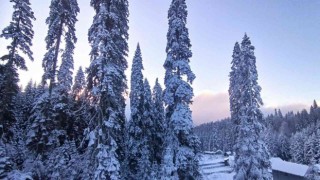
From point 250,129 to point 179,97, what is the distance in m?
11.1

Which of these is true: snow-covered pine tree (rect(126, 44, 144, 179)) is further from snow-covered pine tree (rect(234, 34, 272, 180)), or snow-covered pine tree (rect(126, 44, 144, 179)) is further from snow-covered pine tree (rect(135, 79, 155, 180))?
snow-covered pine tree (rect(234, 34, 272, 180))

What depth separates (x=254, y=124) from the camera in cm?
2914

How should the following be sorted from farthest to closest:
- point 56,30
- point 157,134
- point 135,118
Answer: point 157,134
point 135,118
point 56,30

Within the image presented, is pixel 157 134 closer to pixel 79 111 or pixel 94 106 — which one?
pixel 79 111

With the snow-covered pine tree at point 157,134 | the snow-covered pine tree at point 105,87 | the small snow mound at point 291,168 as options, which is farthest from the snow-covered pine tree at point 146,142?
the small snow mound at point 291,168

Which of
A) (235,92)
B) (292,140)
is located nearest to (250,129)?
(235,92)

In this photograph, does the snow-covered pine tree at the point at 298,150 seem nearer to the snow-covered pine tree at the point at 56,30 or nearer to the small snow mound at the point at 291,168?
the small snow mound at the point at 291,168

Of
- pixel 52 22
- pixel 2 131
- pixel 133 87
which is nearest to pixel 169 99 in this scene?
pixel 52 22

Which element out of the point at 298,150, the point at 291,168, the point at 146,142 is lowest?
the point at 291,168

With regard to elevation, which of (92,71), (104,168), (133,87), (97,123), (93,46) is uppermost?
(133,87)

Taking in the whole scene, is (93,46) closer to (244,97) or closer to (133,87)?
(244,97)

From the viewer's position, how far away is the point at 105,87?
55.3 ft

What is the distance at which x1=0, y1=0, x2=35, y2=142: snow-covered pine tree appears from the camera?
88.1ft

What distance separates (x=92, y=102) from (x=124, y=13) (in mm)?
6917
